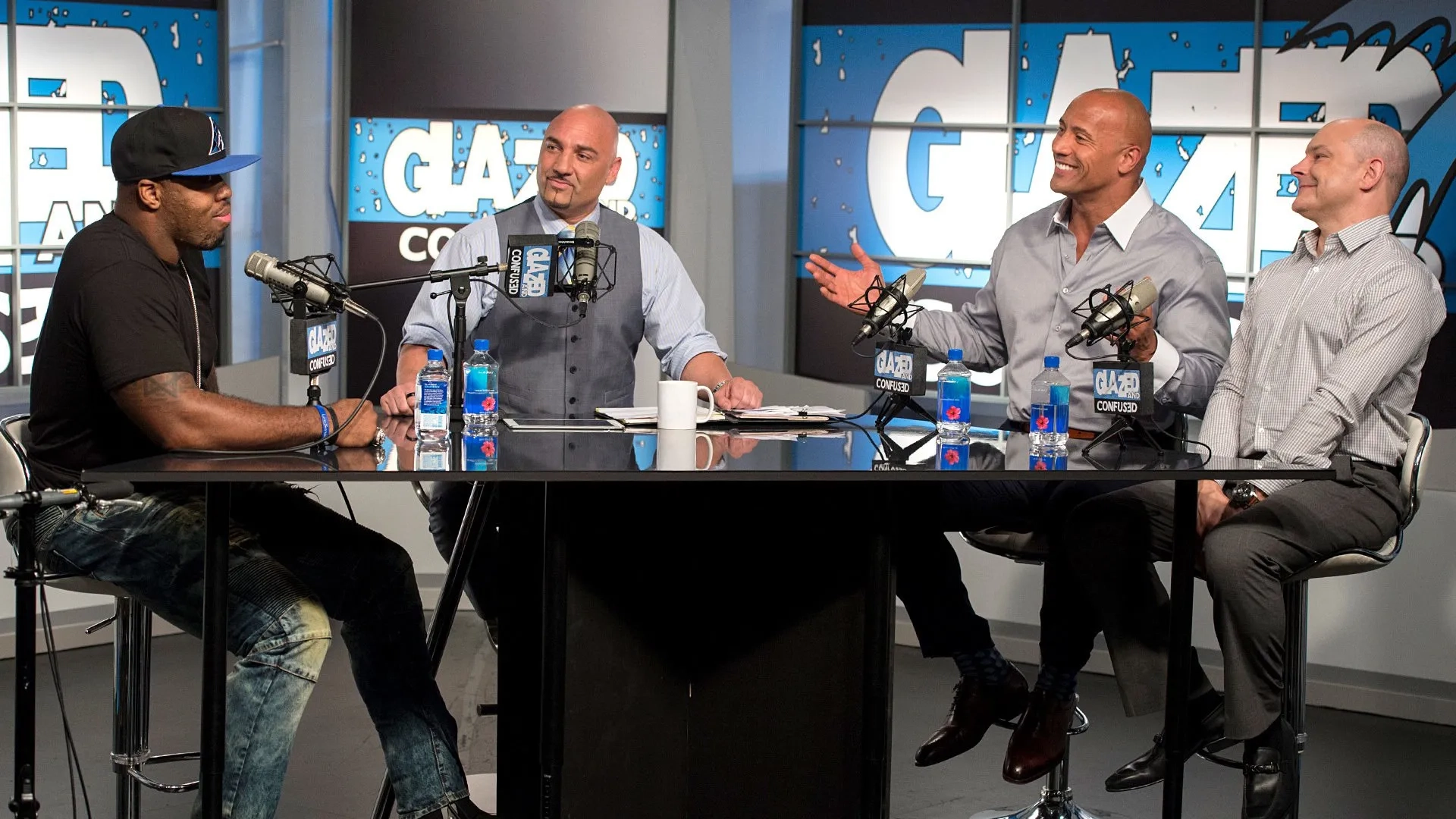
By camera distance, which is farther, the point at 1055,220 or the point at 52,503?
the point at 1055,220

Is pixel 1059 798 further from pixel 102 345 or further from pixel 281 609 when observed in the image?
pixel 102 345

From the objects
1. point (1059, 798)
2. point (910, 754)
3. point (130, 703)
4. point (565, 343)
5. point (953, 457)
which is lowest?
point (910, 754)

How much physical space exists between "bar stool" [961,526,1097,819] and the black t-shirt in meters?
1.72

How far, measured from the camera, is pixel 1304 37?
15.2ft

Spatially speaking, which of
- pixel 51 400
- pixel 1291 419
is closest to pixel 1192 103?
pixel 1291 419

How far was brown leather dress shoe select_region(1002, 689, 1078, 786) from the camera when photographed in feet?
9.96

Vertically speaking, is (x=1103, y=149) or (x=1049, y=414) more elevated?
(x=1103, y=149)

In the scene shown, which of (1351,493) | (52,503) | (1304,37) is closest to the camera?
(52,503)

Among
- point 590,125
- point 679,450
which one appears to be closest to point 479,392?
point 679,450

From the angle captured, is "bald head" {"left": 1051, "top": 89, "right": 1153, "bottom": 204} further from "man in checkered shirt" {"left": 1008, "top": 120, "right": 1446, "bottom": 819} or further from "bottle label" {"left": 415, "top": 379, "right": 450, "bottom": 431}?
"bottle label" {"left": 415, "top": 379, "right": 450, "bottom": 431}

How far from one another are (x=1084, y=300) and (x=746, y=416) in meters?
0.86

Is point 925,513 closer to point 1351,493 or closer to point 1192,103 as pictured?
point 1351,493

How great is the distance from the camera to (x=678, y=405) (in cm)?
295

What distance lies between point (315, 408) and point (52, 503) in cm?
48
